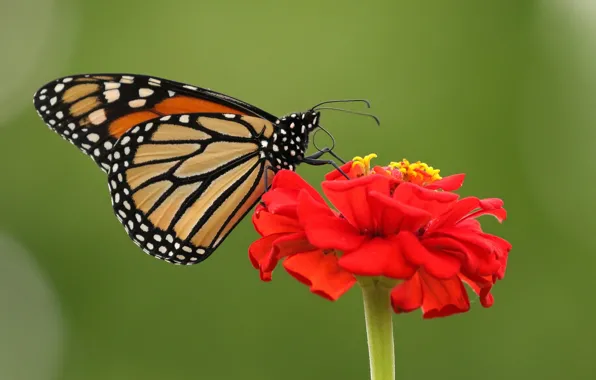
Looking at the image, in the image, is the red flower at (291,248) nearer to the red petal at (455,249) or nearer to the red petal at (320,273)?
the red petal at (320,273)

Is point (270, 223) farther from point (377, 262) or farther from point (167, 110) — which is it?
point (167, 110)

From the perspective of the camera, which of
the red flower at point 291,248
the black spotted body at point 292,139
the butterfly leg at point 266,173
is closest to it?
the red flower at point 291,248

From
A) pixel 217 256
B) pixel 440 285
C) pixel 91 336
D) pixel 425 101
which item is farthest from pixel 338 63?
pixel 440 285

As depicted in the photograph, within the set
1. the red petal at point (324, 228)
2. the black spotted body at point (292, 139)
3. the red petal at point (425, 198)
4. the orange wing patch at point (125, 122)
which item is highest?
the orange wing patch at point (125, 122)

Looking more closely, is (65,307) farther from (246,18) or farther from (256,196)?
(256,196)

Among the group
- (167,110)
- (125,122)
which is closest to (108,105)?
(125,122)

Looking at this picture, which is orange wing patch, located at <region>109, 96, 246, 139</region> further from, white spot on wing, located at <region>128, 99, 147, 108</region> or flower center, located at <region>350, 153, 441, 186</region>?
flower center, located at <region>350, 153, 441, 186</region>

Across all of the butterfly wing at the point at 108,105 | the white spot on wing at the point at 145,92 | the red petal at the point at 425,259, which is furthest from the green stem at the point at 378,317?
the white spot on wing at the point at 145,92

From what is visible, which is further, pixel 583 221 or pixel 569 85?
pixel 569 85

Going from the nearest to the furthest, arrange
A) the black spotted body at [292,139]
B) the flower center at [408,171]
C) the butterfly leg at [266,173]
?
1. the flower center at [408,171]
2. the butterfly leg at [266,173]
3. the black spotted body at [292,139]
